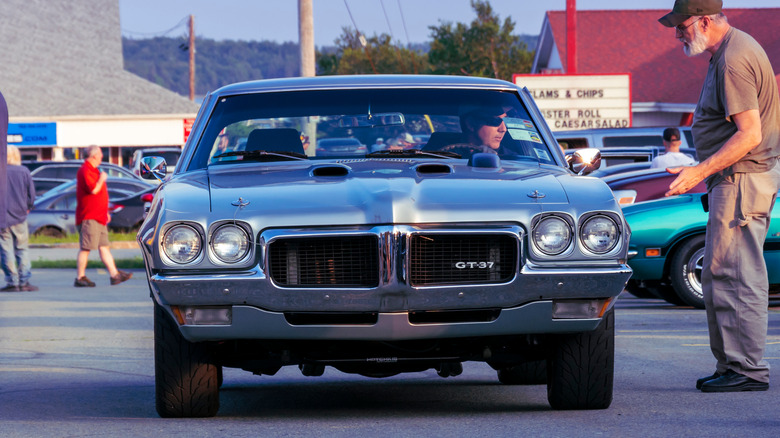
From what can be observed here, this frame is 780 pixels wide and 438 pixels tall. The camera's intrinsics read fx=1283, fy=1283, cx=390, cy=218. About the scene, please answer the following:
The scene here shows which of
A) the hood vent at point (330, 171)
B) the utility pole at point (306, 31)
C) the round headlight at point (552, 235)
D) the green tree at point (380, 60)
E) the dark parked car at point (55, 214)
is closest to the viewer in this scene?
the round headlight at point (552, 235)

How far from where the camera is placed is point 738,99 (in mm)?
6426

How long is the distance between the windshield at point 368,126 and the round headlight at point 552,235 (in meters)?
1.17

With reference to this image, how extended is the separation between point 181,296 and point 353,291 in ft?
2.34

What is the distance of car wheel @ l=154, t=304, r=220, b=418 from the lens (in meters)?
5.65

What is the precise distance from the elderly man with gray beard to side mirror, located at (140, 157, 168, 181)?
2799 millimetres

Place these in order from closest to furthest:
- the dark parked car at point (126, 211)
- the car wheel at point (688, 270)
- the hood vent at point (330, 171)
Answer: the hood vent at point (330, 171) → the car wheel at point (688, 270) → the dark parked car at point (126, 211)

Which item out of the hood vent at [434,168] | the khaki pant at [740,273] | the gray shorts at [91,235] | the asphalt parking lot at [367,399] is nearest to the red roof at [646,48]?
the gray shorts at [91,235]

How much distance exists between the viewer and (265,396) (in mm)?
6906

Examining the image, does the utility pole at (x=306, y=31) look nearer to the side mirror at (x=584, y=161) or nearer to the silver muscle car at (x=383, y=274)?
the side mirror at (x=584, y=161)

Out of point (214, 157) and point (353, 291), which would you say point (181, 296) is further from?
point (214, 157)

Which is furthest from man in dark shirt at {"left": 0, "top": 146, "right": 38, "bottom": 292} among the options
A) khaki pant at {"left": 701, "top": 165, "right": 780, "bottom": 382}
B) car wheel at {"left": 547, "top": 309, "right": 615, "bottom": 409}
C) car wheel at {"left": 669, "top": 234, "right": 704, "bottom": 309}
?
car wheel at {"left": 547, "top": 309, "right": 615, "bottom": 409}

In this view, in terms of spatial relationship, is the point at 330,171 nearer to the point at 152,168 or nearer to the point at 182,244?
the point at 182,244

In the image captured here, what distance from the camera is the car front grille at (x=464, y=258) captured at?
210 inches

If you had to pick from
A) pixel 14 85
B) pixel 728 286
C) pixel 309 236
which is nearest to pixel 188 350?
pixel 309 236
